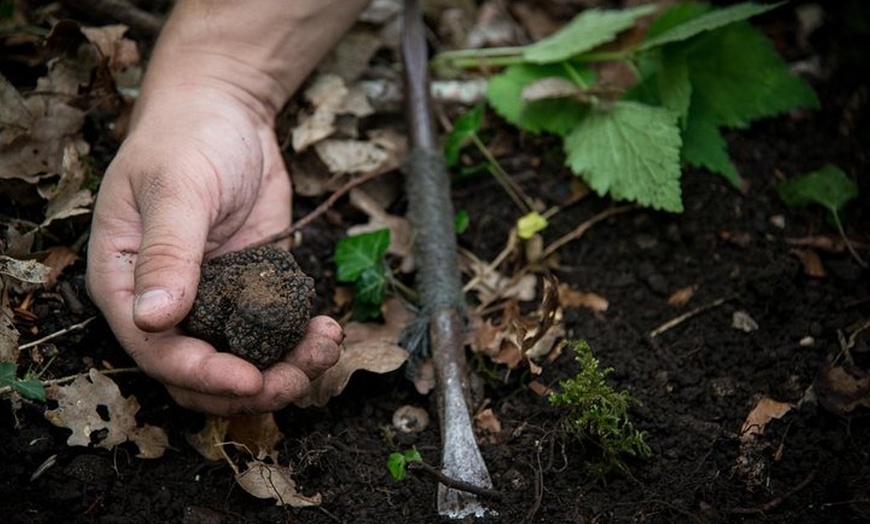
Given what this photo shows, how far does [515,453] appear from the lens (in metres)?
2.18

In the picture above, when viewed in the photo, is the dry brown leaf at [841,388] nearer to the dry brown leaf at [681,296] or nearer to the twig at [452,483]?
the dry brown leaf at [681,296]

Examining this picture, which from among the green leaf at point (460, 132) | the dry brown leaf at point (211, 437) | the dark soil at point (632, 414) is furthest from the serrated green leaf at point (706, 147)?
the dry brown leaf at point (211, 437)

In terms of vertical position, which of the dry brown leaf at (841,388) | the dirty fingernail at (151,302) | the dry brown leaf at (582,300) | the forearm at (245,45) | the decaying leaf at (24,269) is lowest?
the dry brown leaf at (582,300)

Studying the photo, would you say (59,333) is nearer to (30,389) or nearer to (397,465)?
(30,389)

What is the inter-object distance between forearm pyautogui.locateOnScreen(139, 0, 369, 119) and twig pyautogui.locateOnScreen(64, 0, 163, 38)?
14.5 inches

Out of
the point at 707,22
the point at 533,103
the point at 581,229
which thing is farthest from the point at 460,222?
the point at 707,22

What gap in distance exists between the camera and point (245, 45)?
2.67m

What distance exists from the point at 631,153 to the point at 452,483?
1222 mm

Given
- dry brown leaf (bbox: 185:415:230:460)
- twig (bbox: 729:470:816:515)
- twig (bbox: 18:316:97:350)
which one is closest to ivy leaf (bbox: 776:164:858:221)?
twig (bbox: 729:470:816:515)

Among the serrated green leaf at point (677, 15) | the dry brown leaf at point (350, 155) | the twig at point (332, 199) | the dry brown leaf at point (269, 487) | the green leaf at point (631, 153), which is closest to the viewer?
the dry brown leaf at point (269, 487)

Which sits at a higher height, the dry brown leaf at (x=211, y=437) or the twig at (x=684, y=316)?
the twig at (x=684, y=316)

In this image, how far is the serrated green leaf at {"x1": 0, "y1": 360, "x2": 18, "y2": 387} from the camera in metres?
1.94

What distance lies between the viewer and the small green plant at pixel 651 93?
2656mm

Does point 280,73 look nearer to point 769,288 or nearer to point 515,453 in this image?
point 515,453
